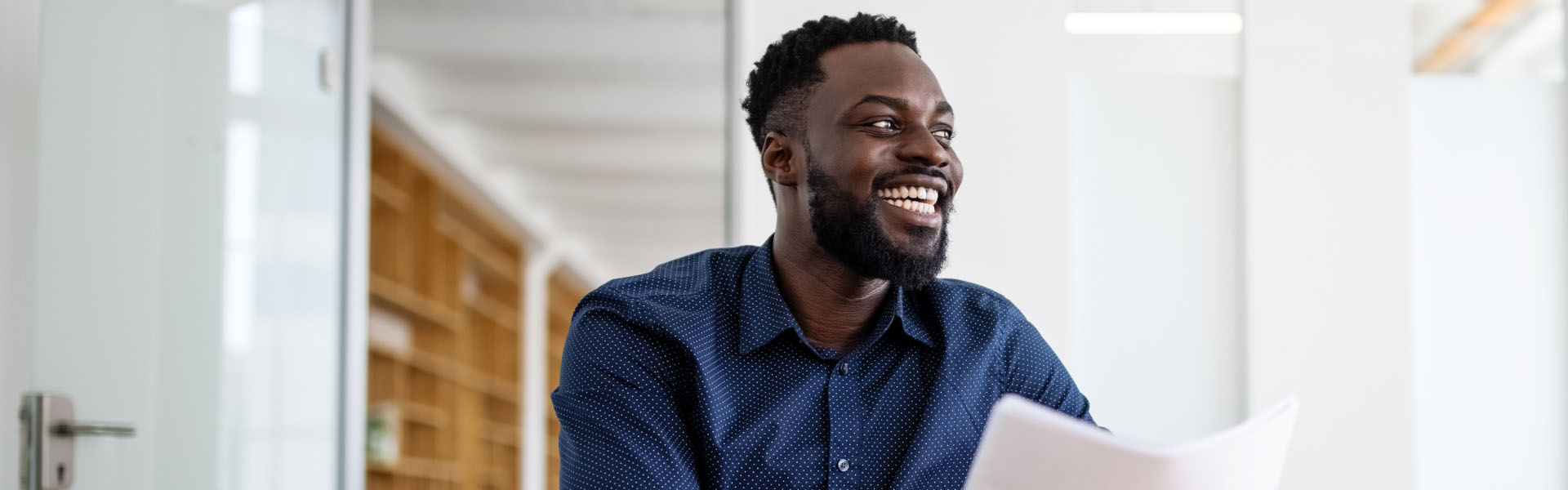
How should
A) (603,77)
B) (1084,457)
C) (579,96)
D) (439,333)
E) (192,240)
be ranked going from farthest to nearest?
(439,333), (579,96), (603,77), (192,240), (1084,457)

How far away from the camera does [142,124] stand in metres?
2.21

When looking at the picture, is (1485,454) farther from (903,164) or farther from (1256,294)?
(903,164)

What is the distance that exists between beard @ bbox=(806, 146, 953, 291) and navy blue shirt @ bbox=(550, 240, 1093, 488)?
6 centimetres

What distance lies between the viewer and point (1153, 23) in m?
→ 2.55

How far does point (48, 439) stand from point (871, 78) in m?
1.32

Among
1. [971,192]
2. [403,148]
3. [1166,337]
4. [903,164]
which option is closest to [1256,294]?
[1166,337]

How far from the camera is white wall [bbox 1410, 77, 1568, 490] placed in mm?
2518

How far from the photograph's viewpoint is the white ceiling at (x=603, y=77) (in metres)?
2.57

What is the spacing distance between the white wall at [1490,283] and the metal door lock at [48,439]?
7.20ft

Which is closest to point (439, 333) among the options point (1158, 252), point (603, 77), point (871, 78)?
point (603, 77)

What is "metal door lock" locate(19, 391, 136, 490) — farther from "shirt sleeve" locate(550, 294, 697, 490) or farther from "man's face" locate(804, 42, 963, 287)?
"man's face" locate(804, 42, 963, 287)

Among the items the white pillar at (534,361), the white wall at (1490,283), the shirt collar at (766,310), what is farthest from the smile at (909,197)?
the white pillar at (534,361)

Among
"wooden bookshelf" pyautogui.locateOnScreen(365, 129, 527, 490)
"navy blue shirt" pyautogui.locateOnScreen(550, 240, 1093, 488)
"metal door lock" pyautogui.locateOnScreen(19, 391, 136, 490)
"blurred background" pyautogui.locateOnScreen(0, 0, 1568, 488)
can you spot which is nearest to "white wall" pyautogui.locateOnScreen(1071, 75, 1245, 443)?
"blurred background" pyautogui.locateOnScreen(0, 0, 1568, 488)

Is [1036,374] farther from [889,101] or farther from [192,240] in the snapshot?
[192,240]
